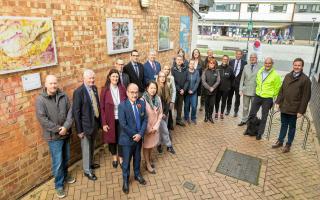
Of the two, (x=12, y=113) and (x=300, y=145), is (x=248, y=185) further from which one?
(x=12, y=113)

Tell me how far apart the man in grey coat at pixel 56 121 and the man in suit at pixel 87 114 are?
16cm

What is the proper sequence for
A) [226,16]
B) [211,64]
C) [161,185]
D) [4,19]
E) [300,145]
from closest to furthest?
1. [4,19]
2. [161,185]
3. [300,145]
4. [211,64]
5. [226,16]

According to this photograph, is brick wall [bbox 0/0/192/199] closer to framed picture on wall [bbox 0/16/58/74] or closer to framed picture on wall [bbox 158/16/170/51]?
framed picture on wall [bbox 0/16/58/74]

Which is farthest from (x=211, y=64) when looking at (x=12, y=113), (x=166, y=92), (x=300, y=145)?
(x=12, y=113)

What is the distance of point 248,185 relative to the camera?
437 cm

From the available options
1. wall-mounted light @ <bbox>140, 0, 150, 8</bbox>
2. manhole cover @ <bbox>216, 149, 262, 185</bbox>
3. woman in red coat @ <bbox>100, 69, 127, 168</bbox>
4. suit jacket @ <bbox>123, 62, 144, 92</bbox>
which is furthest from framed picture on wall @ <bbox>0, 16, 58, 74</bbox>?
manhole cover @ <bbox>216, 149, 262, 185</bbox>

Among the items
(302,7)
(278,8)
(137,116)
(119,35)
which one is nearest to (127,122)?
(137,116)

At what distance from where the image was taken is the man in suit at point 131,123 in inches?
149

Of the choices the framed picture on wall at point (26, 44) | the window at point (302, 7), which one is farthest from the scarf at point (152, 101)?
the window at point (302, 7)

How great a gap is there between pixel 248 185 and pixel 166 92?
8.25 feet

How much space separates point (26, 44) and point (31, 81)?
22.5 inches

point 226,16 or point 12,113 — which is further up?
point 226,16

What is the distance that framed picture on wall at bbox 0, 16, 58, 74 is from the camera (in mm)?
3320

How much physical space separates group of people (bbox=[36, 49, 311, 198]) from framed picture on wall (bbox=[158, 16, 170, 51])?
1.62m
